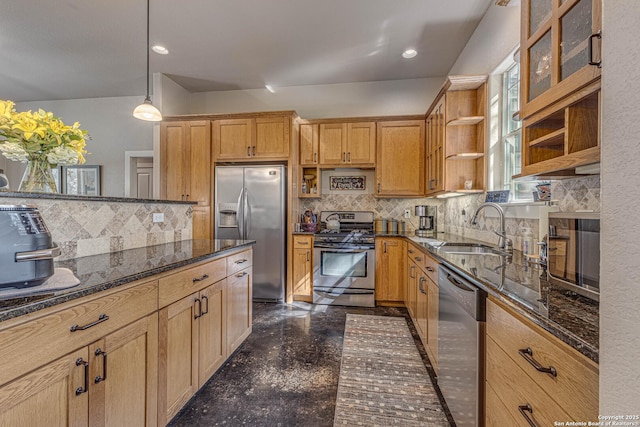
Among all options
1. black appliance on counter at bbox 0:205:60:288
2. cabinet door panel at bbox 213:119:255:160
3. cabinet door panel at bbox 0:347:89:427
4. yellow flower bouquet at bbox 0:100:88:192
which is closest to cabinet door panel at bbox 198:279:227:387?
cabinet door panel at bbox 0:347:89:427

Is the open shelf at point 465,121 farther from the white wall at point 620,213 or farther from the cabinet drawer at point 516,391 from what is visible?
the white wall at point 620,213

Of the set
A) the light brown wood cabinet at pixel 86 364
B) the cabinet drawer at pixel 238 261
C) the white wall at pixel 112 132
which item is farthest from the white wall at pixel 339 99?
the light brown wood cabinet at pixel 86 364

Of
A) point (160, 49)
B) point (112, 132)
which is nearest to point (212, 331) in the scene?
point (160, 49)

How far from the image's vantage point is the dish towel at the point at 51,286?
2.83ft

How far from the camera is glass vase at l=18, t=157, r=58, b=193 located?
56.7 inches

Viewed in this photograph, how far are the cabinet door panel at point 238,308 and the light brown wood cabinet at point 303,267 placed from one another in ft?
3.89

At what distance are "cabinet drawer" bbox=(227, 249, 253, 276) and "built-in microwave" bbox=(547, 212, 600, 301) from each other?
6.24 ft

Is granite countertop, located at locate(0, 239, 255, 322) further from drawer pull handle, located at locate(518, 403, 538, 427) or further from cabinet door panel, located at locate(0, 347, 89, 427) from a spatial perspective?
drawer pull handle, located at locate(518, 403, 538, 427)

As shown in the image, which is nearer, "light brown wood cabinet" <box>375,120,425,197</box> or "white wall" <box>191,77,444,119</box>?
"light brown wood cabinet" <box>375,120,425,197</box>

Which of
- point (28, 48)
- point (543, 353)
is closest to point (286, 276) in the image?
point (543, 353)

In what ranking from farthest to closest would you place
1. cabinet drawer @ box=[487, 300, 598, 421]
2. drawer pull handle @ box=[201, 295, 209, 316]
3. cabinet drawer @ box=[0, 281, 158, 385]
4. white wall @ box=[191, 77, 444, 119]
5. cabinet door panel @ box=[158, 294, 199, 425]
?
white wall @ box=[191, 77, 444, 119], drawer pull handle @ box=[201, 295, 209, 316], cabinet door panel @ box=[158, 294, 199, 425], cabinet drawer @ box=[0, 281, 158, 385], cabinet drawer @ box=[487, 300, 598, 421]

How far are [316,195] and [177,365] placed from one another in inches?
109

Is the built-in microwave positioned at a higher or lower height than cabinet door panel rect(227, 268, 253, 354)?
higher

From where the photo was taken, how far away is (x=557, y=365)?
0.79 metres
